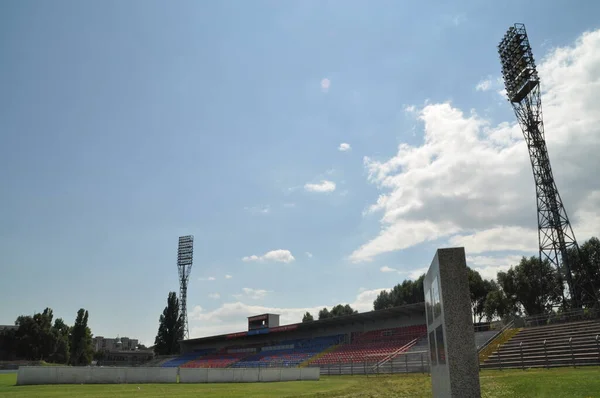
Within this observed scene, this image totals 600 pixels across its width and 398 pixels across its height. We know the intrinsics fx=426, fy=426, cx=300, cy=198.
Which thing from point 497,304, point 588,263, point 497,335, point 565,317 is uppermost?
point 588,263

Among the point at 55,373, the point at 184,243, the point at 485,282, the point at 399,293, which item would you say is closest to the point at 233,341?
the point at 184,243

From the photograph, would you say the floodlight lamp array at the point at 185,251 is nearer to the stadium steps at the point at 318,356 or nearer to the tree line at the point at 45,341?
the tree line at the point at 45,341

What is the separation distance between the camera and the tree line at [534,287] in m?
55.4

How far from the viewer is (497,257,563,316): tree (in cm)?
6625

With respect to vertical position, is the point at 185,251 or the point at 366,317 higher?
the point at 185,251

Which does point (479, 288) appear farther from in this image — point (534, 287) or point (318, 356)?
point (318, 356)

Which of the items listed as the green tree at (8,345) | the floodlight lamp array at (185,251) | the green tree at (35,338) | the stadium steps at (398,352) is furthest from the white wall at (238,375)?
the green tree at (8,345)

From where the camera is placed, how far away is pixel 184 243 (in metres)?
98.7

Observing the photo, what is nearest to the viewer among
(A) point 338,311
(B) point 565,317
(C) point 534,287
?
(B) point 565,317

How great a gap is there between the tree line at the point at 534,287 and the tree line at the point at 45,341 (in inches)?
2732

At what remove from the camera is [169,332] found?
90625 mm

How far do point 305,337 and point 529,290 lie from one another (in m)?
36.5

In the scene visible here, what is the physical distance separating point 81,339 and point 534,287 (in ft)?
273

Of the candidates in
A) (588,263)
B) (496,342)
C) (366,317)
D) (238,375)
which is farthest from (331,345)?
(588,263)
